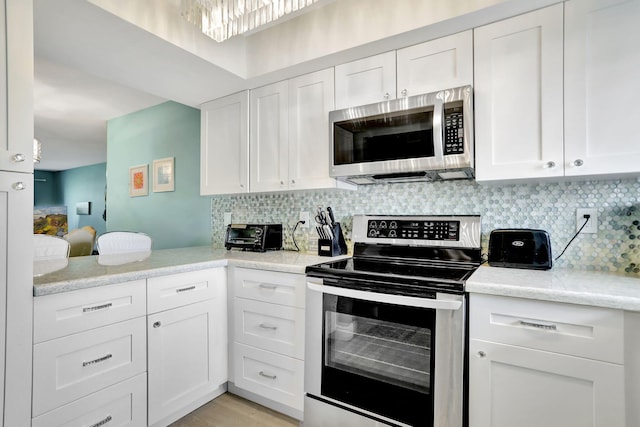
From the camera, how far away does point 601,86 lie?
4.48ft

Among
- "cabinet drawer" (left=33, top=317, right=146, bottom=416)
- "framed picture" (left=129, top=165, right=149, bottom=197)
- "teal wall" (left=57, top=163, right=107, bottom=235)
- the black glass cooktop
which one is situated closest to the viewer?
"cabinet drawer" (left=33, top=317, right=146, bottom=416)

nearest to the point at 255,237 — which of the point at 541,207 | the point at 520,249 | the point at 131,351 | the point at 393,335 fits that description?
the point at 131,351

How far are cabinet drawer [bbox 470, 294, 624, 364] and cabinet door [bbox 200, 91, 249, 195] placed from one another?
5.69ft

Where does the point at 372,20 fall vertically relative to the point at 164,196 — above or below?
above

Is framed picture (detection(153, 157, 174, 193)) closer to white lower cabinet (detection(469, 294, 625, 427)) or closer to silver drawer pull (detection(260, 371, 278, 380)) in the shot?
silver drawer pull (detection(260, 371, 278, 380))

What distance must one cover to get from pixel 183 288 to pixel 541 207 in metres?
1.94

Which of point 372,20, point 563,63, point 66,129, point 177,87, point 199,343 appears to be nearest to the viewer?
point 563,63

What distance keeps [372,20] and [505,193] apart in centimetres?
117

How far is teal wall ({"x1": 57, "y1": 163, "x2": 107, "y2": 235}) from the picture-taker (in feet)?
25.5

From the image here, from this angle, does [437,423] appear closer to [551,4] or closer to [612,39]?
[612,39]

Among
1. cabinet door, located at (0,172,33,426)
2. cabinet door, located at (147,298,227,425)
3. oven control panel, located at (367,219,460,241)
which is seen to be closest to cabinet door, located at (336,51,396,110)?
oven control panel, located at (367,219,460,241)

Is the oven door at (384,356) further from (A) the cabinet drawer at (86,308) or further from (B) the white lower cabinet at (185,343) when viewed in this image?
(A) the cabinet drawer at (86,308)

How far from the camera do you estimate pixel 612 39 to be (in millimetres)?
1346

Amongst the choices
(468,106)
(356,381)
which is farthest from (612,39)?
(356,381)
